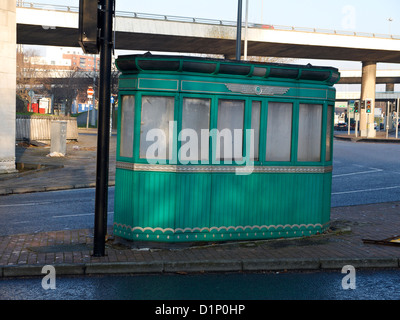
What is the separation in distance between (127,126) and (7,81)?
38.5 feet

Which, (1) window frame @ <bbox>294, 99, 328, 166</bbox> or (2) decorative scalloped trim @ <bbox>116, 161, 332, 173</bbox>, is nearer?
(2) decorative scalloped trim @ <bbox>116, 161, 332, 173</bbox>

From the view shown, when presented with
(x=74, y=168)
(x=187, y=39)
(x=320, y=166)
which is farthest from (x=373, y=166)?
(x=187, y=39)

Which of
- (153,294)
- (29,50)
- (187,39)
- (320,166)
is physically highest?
(29,50)

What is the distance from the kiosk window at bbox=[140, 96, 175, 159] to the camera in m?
8.99

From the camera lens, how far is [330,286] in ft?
23.5

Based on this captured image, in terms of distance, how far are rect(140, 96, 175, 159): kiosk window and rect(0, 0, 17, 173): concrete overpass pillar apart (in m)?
11.9

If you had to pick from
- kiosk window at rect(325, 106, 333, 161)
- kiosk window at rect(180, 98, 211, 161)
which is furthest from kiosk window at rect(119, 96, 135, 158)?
kiosk window at rect(325, 106, 333, 161)

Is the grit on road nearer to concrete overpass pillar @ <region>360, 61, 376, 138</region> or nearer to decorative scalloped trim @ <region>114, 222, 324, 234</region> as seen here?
decorative scalloped trim @ <region>114, 222, 324, 234</region>

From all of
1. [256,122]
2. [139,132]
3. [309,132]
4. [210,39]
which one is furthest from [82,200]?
[210,39]

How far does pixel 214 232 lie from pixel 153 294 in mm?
2679

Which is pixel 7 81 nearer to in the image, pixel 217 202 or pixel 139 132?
pixel 139 132

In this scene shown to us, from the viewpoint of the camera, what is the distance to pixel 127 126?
929 centimetres
